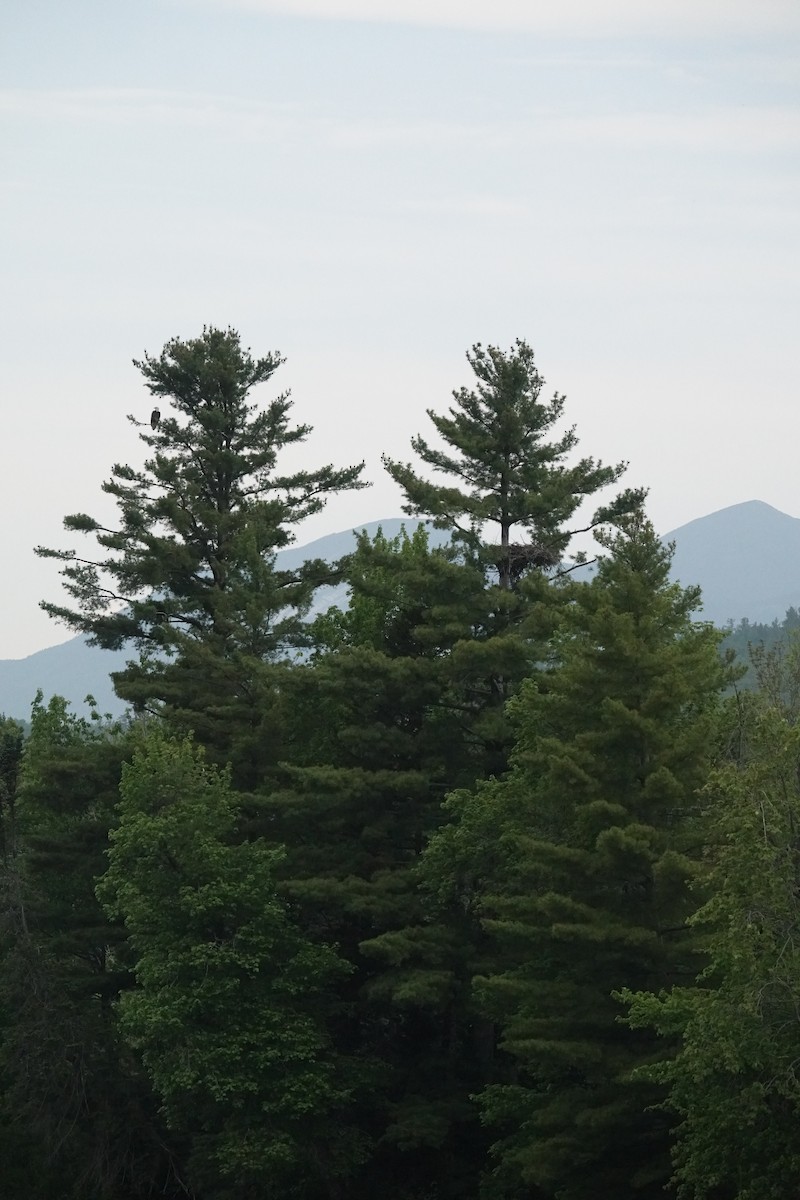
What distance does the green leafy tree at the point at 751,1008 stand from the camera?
811 inches

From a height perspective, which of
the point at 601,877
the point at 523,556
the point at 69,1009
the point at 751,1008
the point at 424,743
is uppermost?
the point at 523,556

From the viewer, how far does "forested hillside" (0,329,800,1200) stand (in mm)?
25062

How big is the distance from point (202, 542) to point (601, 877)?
→ 2060cm

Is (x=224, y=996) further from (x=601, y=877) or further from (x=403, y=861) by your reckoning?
(x=601, y=877)

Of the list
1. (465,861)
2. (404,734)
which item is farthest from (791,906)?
(404,734)

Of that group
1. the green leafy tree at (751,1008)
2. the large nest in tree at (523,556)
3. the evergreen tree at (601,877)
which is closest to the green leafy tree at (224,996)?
the evergreen tree at (601,877)

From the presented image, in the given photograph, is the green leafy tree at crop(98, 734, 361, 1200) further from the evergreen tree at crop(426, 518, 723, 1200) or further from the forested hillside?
the evergreen tree at crop(426, 518, 723, 1200)

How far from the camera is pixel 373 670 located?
111 feet

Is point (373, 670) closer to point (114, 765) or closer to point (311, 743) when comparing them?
point (311, 743)

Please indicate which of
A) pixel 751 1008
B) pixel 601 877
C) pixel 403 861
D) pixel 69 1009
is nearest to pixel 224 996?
pixel 403 861

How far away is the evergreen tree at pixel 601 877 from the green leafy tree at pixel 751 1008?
2373 mm

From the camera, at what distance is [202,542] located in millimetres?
44562

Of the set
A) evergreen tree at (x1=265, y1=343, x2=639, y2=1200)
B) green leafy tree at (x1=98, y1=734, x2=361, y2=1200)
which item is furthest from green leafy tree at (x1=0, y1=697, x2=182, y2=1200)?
evergreen tree at (x1=265, y1=343, x2=639, y2=1200)

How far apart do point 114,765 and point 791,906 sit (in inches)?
905
